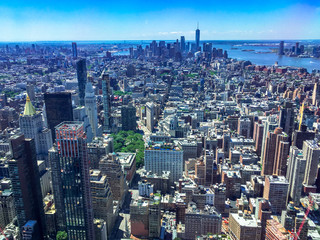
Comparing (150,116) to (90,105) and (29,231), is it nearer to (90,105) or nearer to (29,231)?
(90,105)

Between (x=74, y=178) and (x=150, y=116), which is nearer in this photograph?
(x=74, y=178)

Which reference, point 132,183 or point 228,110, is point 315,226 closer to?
point 132,183

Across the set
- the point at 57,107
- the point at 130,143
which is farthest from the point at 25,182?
the point at 130,143

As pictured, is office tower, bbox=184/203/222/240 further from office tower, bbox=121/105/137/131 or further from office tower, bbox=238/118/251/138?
office tower, bbox=121/105/137/131

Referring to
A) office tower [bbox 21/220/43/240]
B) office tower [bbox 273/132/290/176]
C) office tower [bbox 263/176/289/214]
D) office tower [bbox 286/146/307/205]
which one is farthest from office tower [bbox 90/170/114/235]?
office tower [bbox 273/132/290/176]

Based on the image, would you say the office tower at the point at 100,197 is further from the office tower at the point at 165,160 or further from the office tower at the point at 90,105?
the office tower at the point at 90,105

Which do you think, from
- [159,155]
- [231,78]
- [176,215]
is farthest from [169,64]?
[176,215]

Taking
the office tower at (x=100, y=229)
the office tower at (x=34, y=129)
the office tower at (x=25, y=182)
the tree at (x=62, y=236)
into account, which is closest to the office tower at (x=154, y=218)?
the office tower at (x=100, y=229)
